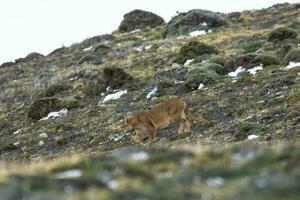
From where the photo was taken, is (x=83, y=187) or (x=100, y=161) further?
(x=100, y=161)

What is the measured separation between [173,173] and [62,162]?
1.75m

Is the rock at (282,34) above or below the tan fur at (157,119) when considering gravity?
below

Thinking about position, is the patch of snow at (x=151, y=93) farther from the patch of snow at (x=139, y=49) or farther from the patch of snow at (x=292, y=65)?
the patch of snow at (x=139, y=49)

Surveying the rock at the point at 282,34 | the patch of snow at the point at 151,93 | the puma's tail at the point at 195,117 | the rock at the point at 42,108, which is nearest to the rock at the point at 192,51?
the rock at the point at 282,34

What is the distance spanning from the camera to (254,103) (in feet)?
74.6

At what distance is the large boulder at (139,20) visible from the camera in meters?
61.6

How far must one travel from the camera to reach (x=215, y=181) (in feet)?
24.2

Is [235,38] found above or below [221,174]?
below

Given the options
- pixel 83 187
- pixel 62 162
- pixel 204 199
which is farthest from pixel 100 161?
pixel 204 199

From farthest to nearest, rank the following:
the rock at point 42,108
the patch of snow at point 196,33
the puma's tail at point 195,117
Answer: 1. the patch of snow at point 196,33
2. the rock at point 42,108
3. the puma's tail at point 195,117

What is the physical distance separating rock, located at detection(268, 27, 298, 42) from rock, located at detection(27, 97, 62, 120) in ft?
41.1

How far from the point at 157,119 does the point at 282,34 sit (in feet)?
60.3

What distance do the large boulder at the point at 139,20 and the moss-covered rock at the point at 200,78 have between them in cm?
3097

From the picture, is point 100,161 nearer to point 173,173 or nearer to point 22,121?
point 173,173
